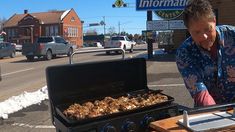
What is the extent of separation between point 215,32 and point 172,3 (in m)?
22.5

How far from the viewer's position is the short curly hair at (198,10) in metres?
3.02

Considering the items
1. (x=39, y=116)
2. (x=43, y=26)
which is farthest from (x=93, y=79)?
(x=43, y=26)

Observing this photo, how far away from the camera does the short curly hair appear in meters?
3.02

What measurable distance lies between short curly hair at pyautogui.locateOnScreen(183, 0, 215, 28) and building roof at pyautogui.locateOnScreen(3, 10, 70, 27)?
3865 inches

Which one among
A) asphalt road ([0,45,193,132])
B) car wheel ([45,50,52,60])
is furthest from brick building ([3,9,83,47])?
asphalt road ([0,45,193,132])

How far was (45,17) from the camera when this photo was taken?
104188mm

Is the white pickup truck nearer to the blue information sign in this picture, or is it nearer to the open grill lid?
the blue information sign

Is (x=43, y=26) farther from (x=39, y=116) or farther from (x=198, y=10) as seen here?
(x=198, y=10)

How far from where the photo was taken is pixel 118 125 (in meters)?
3.24

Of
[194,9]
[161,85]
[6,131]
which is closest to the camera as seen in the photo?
[194,9]

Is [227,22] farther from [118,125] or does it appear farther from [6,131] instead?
[118,125]

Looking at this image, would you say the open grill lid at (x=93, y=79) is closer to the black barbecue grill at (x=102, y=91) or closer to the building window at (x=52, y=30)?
the black barbecue grill at (x=102, y=91)

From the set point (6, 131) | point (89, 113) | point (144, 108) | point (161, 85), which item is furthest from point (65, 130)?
point (161, 85)

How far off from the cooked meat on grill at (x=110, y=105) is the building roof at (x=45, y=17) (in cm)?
9743
